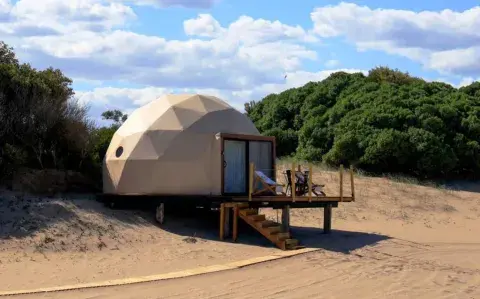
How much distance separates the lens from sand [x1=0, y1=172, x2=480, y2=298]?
12.4 m

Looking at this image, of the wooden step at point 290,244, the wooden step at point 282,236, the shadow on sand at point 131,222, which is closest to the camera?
the shadow on sand at point 131,222

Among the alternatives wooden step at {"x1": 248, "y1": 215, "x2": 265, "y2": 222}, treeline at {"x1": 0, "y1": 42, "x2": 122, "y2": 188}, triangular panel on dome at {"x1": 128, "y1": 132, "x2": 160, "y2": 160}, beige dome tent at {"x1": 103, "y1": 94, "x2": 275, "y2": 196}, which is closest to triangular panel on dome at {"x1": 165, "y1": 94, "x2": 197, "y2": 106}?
beige dome tent at {"x1": 103, "y1": 94, "x2": 275, "y2": 196}

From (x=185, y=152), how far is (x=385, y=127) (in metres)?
14.1

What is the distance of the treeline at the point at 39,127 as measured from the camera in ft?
62.5

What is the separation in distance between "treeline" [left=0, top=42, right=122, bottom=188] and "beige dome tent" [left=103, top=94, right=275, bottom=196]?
1614mm

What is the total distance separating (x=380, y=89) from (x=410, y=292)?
851 inches

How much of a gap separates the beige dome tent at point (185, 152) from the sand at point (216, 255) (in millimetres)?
1006

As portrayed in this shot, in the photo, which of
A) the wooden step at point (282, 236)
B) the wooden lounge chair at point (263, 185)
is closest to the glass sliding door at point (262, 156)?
the wooden lounge chair at point (263, 185)

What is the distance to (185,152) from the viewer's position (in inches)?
710

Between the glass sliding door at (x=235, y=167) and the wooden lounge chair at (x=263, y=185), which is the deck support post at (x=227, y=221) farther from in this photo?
the glass sliding door at (x=235, y=167)

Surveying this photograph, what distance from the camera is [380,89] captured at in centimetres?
3306

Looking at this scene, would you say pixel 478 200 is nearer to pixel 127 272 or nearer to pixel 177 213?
pixel 177 213

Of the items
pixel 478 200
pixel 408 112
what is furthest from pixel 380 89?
pixel 478 200

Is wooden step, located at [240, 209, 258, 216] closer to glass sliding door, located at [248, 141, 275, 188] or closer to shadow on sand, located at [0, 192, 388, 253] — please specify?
shadow on sand, located at [0, 192, 388, 253]
